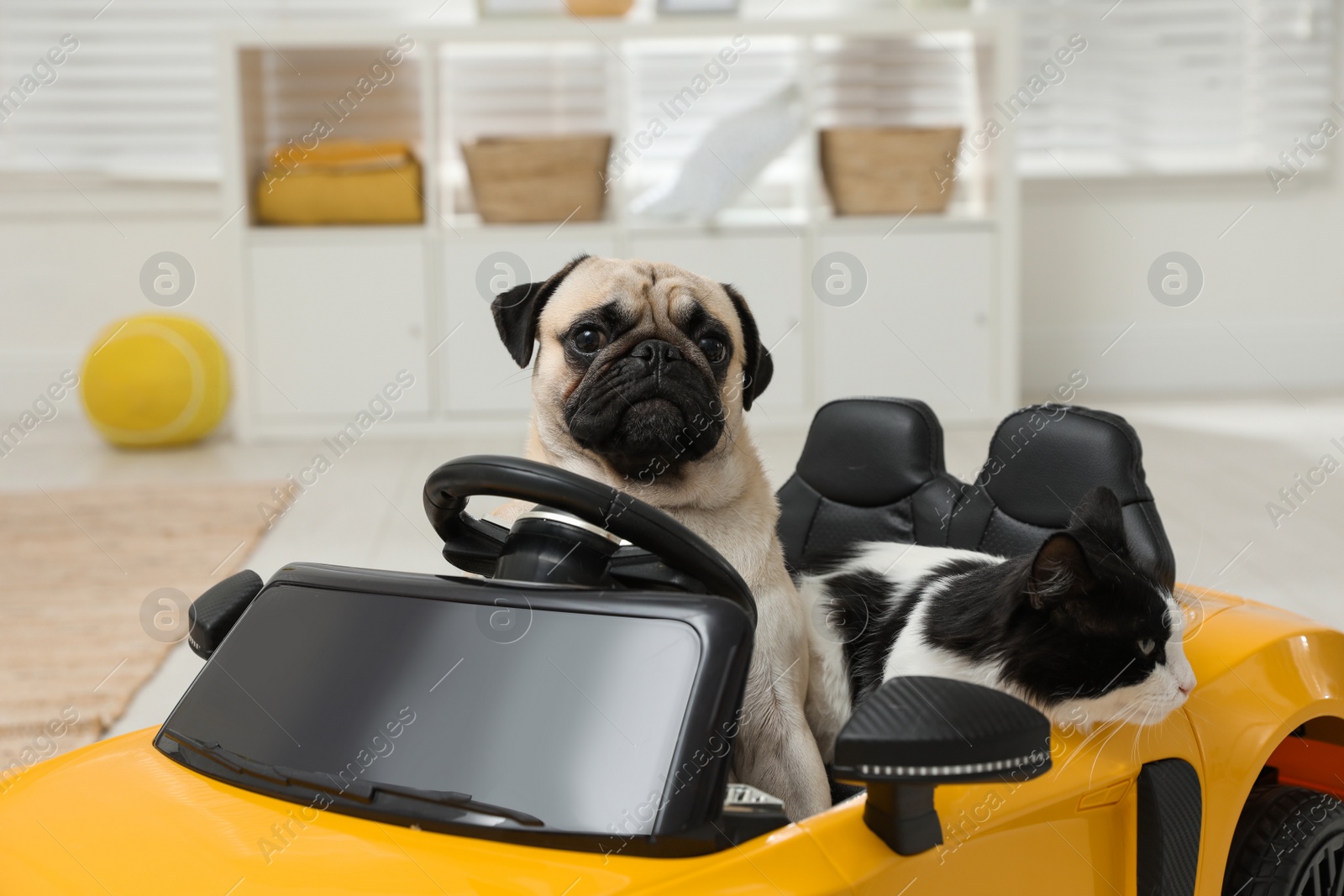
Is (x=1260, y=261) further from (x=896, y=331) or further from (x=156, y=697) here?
(x=156, y=697)

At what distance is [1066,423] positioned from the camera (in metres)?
1.33

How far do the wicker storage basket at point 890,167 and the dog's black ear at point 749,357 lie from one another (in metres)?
3.33

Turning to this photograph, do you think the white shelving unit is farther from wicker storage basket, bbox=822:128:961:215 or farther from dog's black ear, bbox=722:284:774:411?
dog's black ear, bbox=722:284:774:411

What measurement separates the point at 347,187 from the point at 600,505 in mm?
4038

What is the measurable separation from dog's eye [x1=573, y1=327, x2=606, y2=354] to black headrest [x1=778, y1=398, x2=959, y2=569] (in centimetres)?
34

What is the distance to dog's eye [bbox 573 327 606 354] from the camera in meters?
1.36

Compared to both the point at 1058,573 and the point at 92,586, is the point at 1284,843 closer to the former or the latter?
the point at 1058,573

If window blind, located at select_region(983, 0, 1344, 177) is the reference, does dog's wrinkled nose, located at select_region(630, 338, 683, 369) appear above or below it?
below

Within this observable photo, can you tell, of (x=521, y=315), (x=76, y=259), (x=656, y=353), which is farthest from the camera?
(x=76, y=259)

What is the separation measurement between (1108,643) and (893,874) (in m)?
0.33

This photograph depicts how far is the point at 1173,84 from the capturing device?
211 inches

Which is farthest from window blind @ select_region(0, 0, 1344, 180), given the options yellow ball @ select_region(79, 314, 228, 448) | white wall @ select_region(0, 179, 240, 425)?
yellow ball @ select_region(79, 314, 228, 448)

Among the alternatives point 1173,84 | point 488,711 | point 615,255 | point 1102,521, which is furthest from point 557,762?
point 1173,84

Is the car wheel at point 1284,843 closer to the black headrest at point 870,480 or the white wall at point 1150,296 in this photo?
the black headrest at point 870,480
